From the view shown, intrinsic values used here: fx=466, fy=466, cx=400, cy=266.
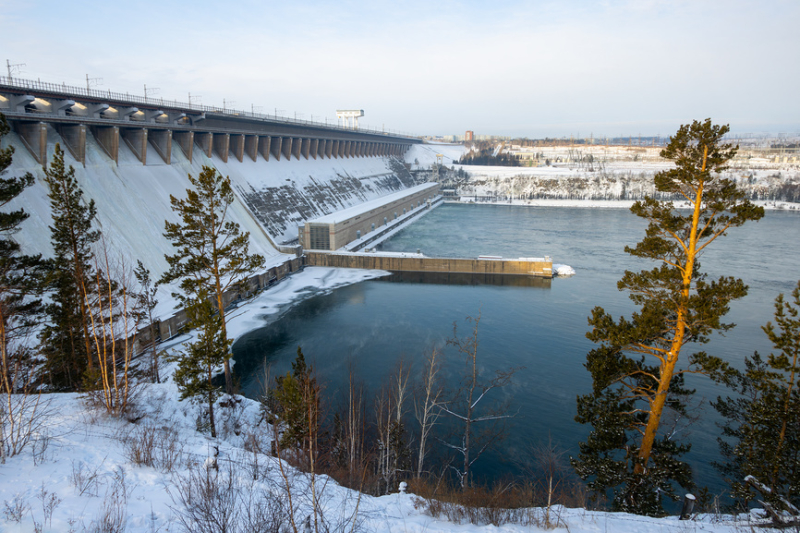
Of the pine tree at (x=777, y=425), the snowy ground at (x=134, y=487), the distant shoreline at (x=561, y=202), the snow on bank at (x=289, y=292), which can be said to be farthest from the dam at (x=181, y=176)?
the distant shoreline at (x=561, y=202)

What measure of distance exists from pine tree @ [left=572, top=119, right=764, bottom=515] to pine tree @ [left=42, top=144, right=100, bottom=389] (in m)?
12.3

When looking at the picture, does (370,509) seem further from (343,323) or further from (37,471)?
(343,323)

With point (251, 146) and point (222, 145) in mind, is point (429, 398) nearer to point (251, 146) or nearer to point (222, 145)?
point (222, 145)

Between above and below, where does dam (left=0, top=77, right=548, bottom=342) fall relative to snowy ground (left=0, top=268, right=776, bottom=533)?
above

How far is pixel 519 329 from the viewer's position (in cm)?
2269

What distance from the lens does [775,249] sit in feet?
127

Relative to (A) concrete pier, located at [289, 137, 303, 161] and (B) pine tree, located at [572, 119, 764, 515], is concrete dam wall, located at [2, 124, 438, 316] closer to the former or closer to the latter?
(A) concrete pier, located at [289, 137, 303, 161]

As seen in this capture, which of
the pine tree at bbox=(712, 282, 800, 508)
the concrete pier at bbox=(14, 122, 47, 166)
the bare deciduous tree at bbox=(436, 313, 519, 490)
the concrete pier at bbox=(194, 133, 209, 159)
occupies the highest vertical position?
the concrete pier at bbox=(194, 133, 209, 159)

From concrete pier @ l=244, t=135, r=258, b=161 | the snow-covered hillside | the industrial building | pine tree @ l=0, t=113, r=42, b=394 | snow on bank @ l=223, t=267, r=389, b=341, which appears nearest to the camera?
pine tree @ l=0, t=113, r=42, b=394

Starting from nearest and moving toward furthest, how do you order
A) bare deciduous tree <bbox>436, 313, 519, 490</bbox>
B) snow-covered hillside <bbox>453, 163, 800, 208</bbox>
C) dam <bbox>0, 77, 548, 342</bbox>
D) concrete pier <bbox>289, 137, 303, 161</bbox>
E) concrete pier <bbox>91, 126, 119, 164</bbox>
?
bare deciduous tree <bbox>436, 313, 519, 490</bbox>
dam <bbox>0, 77, 548, 342</bbox>
concrete pier <bbox>91, 126, 119, 164</bbox>
concrete pier <bbox>289, 137, 303, 161</bbox>
snow-covered hillside <bbox>453, 163, 800, 208</bbox>

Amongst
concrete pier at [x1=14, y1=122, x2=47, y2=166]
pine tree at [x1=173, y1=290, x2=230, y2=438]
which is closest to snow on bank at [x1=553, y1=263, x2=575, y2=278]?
pine tree at [x1=173, y1=290, x2=230, y2=438]

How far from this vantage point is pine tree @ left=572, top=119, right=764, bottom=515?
26.5 feet

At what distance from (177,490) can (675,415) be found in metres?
13.9

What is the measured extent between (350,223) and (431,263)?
887 centimetres
